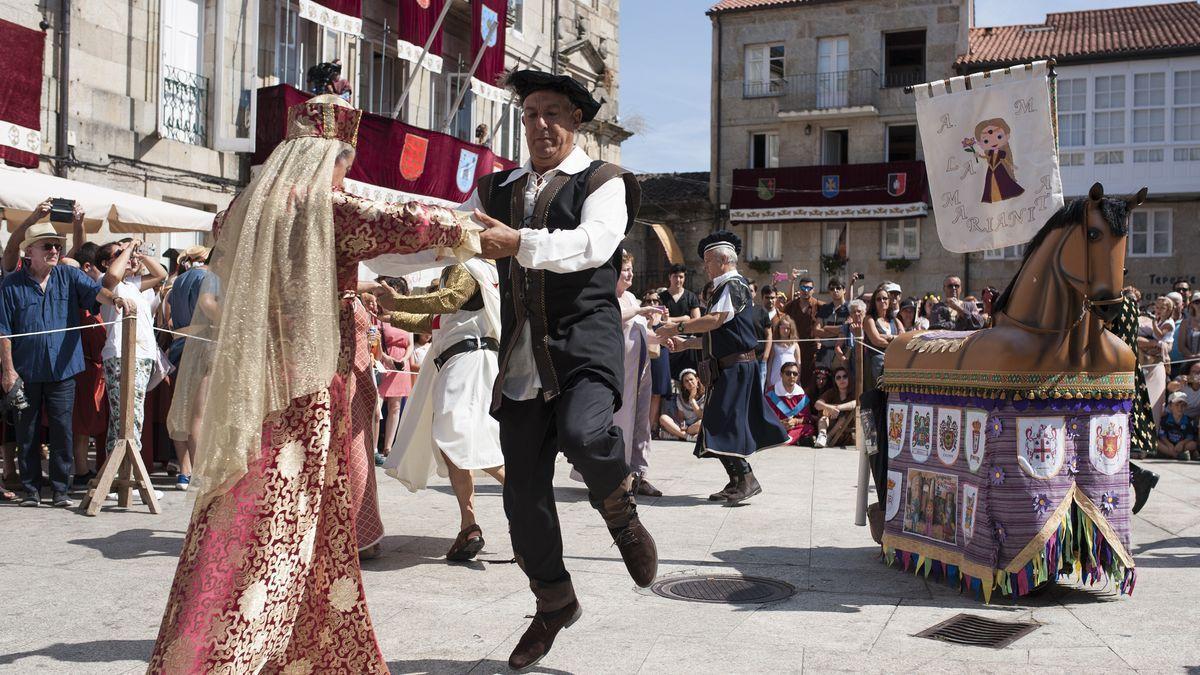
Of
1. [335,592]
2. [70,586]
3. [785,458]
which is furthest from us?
[785,458]

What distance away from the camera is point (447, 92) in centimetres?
2273

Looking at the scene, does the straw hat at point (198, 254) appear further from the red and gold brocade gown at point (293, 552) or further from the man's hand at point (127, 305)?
the red and gold brocade gown at point (293, 552)

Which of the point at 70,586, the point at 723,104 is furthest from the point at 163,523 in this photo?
the point at 723,104

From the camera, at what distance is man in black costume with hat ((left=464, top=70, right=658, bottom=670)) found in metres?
3.89

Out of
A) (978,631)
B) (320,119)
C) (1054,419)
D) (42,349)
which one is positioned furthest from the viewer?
(42,349)

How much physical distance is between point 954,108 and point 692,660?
154 inches

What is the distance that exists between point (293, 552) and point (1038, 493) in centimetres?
353

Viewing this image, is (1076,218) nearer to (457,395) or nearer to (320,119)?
(457,395)

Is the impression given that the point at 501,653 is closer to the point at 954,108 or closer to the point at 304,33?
the point at 954,108

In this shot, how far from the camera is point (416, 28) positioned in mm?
20016

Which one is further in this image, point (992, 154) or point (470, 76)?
point (470, 76)

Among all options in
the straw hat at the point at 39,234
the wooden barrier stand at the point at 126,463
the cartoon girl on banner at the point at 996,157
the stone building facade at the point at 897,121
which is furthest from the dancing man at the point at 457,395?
the stone building facade at the point at 897,121

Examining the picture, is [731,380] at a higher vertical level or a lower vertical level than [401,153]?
lower

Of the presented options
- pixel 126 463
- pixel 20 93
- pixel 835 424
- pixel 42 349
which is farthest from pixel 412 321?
pixel 20 93
